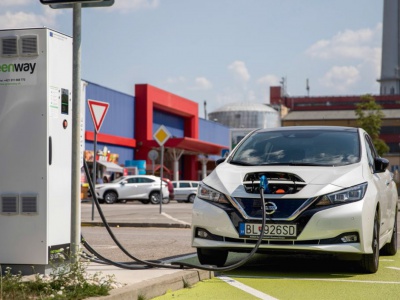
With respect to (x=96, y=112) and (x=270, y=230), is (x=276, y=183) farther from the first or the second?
(x=96, y=112)

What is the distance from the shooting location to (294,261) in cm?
1011

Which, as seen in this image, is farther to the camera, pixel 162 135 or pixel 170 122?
pixel 170 122

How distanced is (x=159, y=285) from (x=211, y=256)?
202cm

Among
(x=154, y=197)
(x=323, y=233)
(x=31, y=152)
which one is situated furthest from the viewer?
(x=154, y=197)

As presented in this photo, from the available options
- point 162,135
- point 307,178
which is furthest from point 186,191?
point 307,178

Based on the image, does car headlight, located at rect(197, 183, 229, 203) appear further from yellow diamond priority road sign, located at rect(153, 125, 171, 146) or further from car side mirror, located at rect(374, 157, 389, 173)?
yellow diamond priority road sign, located at rect(153, 125, 171, 146)

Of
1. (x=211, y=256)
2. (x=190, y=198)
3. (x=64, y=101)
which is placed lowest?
(x=190, y=198)

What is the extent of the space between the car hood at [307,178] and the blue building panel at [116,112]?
45011mm

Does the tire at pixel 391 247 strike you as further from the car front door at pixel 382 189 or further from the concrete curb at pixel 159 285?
the concrete curb at pixel 159 285

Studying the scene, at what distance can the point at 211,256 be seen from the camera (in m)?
8.89

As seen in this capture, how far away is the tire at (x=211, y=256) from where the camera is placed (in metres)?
8.85

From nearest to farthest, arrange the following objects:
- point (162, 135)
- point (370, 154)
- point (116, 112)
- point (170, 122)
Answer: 1. point (370, 154)
2. point (162, 135)
3. point (116, 112)
4. point (170, 122)

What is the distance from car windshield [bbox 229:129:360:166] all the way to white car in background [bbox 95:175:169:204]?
29.8 m

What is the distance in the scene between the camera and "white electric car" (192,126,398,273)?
8.21m
